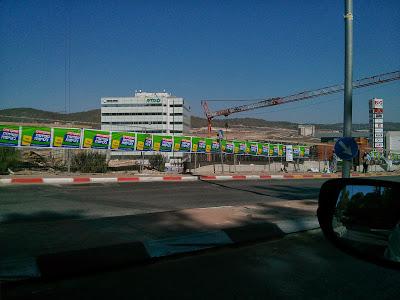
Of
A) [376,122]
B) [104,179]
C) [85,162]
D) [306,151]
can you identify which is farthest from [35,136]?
[376,122]

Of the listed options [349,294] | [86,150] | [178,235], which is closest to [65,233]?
[178,235]

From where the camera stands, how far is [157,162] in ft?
90.1

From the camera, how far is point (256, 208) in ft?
36.3

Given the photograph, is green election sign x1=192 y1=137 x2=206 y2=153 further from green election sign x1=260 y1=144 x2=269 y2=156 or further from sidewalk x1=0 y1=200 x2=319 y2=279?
sidewalk x1=0 y1=200 x2=319 y2=279

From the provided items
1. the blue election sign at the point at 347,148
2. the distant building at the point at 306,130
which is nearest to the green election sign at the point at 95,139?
the blue election sign at the point at 347,148

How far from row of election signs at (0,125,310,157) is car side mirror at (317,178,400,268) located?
1880 cm

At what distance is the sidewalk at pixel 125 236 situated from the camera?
222 inches

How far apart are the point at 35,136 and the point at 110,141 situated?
159 inches

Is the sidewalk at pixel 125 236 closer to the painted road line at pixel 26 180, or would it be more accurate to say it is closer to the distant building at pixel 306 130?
the painted road line at pixel 26 180

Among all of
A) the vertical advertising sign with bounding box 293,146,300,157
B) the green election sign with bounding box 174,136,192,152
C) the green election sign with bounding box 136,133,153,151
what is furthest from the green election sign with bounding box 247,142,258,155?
the green election sign with bounding box 136,133,153,151

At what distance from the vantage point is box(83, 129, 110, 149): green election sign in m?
21.5

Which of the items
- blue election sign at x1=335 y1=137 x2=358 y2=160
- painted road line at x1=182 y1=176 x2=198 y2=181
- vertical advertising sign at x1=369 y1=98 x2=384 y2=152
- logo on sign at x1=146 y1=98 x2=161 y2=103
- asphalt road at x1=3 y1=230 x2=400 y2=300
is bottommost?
asphalt road at x1=3 y1=230 x2=400 y2=300

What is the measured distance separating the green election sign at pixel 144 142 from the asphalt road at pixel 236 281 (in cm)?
1733

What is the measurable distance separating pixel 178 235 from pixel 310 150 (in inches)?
1298
